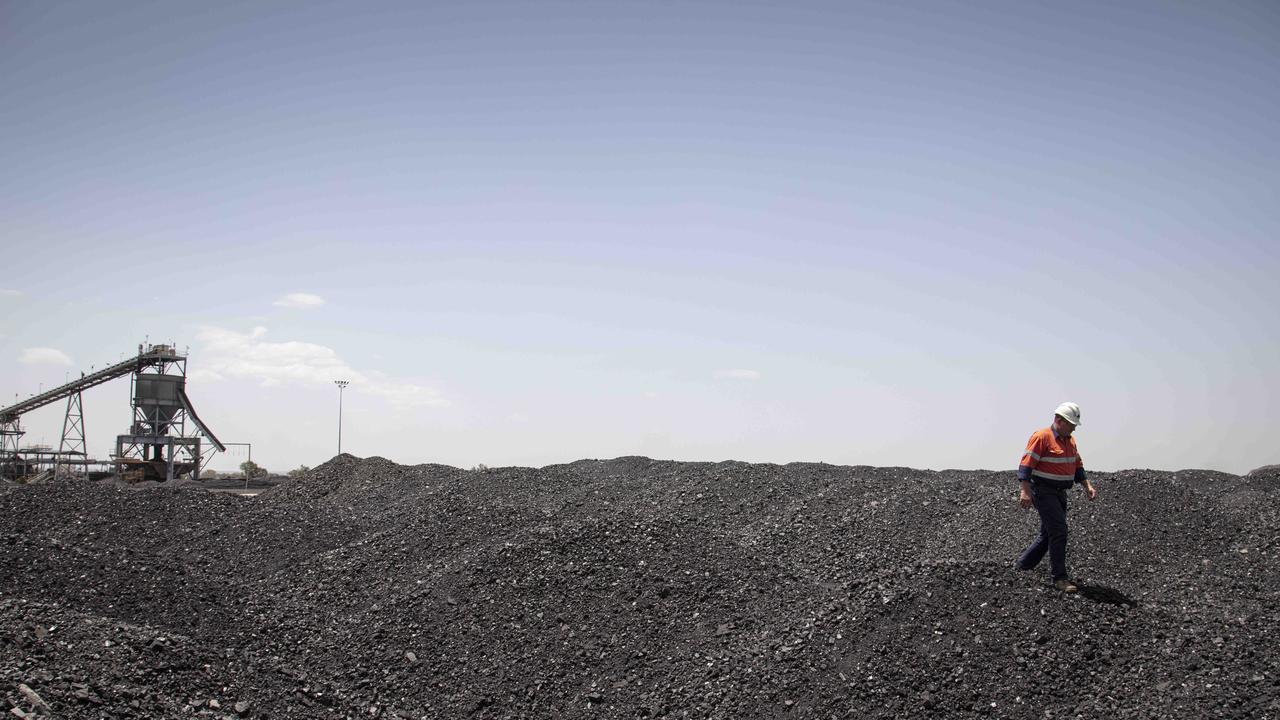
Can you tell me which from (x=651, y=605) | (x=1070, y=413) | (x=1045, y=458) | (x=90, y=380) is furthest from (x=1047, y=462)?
(x=90, y=380)

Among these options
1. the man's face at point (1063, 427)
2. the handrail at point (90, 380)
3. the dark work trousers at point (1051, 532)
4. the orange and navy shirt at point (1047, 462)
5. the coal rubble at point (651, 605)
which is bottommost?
the coal rubble at point (651, 605)

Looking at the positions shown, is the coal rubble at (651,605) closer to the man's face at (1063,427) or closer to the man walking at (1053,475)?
the man walking at (1053,475)

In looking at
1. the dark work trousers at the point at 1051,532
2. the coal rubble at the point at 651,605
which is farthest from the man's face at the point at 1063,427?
the coal rubble at the point at 651,605

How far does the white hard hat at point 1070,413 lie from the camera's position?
299 inches

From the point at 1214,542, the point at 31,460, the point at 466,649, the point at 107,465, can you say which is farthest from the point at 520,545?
the point at 31,460

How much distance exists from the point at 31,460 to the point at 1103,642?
4239 centimetres

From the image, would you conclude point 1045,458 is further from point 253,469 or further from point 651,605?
point 253,469

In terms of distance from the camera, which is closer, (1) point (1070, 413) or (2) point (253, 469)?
(1) point (1070, 413)

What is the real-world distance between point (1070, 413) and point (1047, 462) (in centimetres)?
50

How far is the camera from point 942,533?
33.7ft

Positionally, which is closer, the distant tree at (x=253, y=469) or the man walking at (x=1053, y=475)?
the man walking at (x=1053, y=475)

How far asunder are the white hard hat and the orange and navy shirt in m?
0.18

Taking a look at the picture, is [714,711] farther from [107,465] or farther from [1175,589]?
[107,465]

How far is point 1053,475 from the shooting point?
7562 millimetres
